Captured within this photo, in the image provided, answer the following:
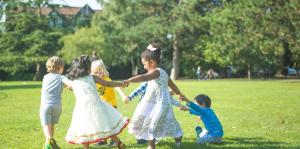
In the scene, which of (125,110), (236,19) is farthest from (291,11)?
(125,110)

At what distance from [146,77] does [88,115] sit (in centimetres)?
110

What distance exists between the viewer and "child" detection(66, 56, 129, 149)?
750 cm

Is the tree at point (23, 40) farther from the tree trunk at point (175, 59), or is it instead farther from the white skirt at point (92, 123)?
the white skirt at point (92, 123)

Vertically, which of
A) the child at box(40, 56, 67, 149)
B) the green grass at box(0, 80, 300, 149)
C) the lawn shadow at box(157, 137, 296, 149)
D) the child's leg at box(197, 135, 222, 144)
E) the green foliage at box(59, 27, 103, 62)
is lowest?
the lawn shadow at box(157, 137, 296, 149)

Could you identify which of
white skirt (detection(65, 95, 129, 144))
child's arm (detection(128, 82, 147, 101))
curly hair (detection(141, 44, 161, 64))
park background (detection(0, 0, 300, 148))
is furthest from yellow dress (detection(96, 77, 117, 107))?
park background (detection(0, 0, 300, 148))

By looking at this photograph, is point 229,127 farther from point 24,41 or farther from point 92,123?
point 24,41

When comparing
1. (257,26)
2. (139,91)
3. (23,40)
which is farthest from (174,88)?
(23,40)

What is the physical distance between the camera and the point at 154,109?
25.5 ft

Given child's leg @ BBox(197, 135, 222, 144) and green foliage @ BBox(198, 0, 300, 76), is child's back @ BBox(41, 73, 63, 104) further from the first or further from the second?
green foliage @ BBox(198, 0, 300, 76)

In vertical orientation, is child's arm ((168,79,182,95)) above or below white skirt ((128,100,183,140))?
above

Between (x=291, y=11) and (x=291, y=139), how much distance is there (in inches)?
1208

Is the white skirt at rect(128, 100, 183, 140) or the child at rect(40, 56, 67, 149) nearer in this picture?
the white skirt at rect(128, 100, 183, 140)

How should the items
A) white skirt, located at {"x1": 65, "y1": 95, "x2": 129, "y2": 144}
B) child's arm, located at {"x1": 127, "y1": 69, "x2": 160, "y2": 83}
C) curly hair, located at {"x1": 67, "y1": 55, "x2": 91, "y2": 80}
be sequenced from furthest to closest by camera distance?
1. curly hair, located at {"x1": 67, "y1": 55, "x2": 91, "y2": 80}
2. white skirt, located at {"x1": 65, "y1": 95, "x2": 129, "y2": 144}
3. child's arm, located at {"x1": 127, "y1": 69, "x2": 160, "y2": 83}

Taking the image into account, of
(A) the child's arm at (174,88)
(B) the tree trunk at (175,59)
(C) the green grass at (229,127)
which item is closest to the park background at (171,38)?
(B) the tree trunk at (175,59)
